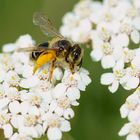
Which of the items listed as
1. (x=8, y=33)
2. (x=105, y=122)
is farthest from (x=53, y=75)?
(x=8, y=33)

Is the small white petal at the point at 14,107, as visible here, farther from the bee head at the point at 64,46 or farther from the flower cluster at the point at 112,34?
the flower cluster at the point at 112,34

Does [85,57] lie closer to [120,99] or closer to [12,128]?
[120,99]

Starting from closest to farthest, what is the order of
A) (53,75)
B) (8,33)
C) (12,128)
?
(12,128) → (53,75) → (8,33)

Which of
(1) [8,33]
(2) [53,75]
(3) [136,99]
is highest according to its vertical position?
(1) [8,33]

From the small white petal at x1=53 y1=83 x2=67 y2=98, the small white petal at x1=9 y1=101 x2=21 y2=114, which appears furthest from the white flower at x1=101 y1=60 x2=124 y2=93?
the small white petal at x1=9 y1=101 x2=21 y2=114

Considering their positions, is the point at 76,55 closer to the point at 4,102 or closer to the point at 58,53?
the point at 58,53

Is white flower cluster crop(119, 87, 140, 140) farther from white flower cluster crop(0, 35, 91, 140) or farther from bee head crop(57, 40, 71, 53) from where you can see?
bee head crop(57, 40, 71, 53)
